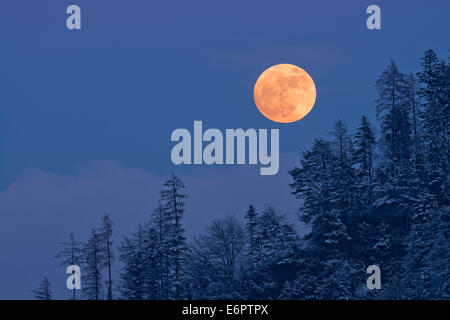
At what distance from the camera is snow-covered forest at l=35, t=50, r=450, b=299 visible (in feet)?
224

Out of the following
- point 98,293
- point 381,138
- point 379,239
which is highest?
point 381,138

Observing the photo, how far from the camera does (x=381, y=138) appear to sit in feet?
261

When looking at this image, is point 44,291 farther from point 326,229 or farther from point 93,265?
point 326,229

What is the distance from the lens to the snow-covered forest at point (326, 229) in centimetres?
6812

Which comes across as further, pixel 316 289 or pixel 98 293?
pixel 98 293

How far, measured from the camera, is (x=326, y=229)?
7206cm

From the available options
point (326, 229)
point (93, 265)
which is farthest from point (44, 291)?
point (326, 229)

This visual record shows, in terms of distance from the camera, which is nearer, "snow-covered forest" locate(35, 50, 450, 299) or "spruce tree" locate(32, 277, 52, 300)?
"snow-covered forest" locate(35, 50, 450, 299)

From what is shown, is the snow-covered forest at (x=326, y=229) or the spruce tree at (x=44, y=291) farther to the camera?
the spruce tree at (x=44, y=291)

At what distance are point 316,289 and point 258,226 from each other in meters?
11.4
